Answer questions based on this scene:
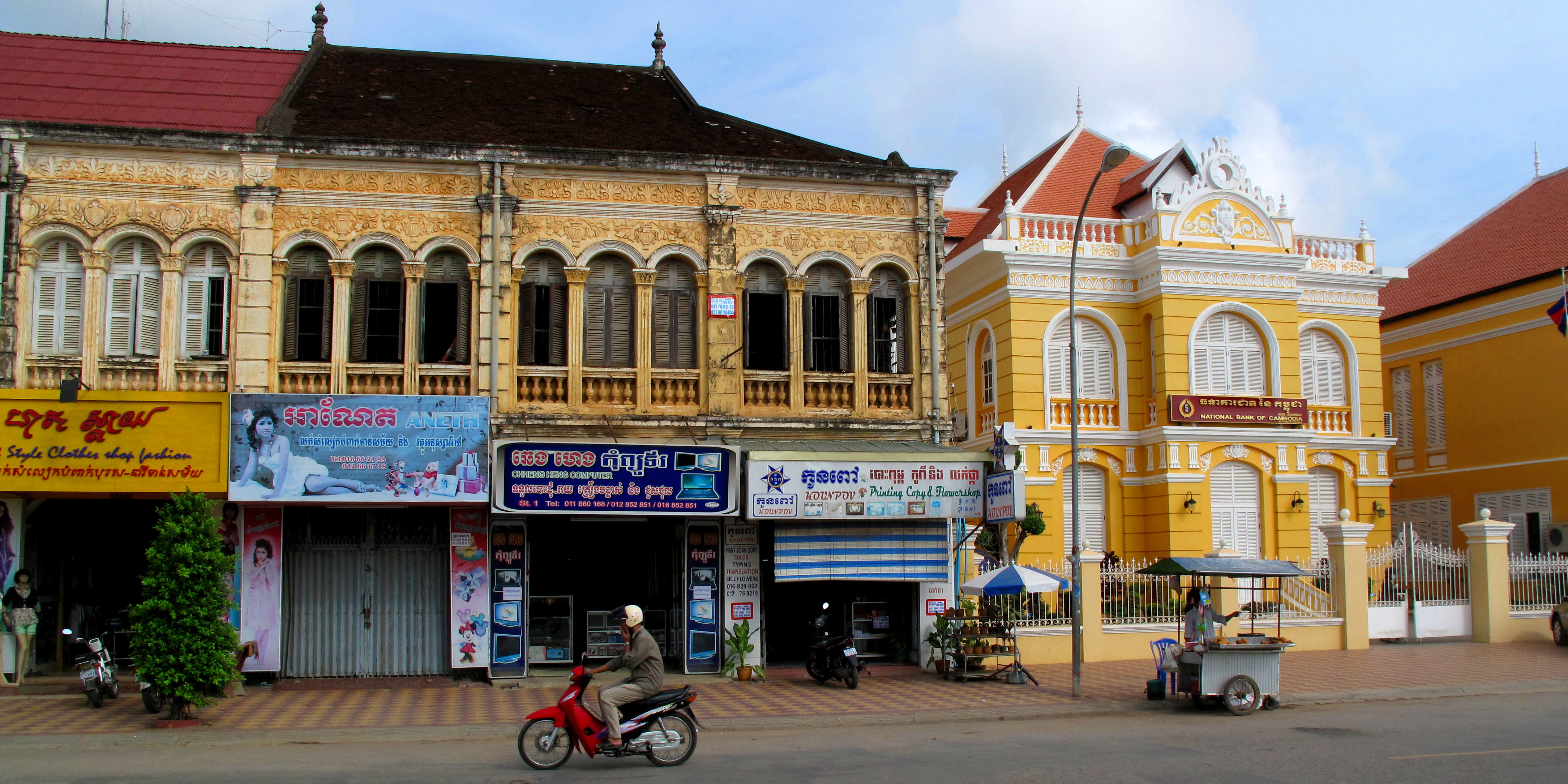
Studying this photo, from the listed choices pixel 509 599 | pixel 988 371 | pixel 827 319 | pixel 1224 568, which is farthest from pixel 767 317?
pixel 988 371

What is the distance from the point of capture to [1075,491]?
17.5 meters

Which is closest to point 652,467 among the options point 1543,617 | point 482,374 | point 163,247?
point 482,374

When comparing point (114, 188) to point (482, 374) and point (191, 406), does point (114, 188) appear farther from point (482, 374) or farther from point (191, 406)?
point (482, 374)

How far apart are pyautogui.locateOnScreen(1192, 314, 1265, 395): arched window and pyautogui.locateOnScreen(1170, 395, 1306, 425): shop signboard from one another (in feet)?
1.38

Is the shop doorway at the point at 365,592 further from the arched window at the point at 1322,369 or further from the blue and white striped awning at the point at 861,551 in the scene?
the arched window at the point at 1322,369

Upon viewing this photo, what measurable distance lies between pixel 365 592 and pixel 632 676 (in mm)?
7760

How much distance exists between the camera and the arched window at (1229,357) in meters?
27.0

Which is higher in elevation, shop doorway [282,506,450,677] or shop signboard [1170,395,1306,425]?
shop signboard [1170,395,1306,425]

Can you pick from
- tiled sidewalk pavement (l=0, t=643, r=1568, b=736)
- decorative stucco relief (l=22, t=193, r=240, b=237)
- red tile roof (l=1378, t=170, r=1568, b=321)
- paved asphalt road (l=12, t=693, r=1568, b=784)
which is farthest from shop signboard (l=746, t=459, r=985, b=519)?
red tile roof (l=1378, t=170, r=1568, b=321)

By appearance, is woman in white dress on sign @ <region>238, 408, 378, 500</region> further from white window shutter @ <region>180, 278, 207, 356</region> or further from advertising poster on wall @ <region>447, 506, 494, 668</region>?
white window shutter @ <region>180, 278, 207, 356</region>

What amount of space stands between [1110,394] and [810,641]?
1171cm

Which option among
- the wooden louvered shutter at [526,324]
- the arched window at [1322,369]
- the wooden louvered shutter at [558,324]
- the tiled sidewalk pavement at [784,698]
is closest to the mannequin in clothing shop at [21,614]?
the tiled sidewalk pavement at [784,698]

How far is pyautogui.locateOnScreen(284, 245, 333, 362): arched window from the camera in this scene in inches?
704

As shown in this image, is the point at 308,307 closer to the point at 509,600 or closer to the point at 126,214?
the point at 126,214
